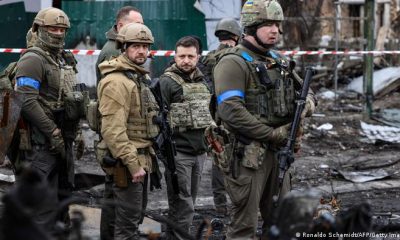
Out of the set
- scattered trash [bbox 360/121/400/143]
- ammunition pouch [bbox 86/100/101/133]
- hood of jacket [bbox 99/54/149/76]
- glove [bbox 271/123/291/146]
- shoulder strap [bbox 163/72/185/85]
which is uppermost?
hood of jacket [bbox 99/54/149/76]

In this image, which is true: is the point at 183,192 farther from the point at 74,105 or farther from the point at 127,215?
the point at 74,105

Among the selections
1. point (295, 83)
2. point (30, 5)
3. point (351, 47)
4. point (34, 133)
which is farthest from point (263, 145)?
point (351, 47)

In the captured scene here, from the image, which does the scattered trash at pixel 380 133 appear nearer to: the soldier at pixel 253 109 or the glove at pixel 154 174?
the glove at pixel 154 174

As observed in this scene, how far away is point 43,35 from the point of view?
6.53 metres

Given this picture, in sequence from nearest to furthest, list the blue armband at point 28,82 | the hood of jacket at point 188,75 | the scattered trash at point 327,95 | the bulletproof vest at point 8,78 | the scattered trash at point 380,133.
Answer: the blue armband at point 28,82, the bulletproof vest at point 8,78, the hood of jacket at point 188,75, the scattered trash at point 380,133, the scattered trash at point 327,95

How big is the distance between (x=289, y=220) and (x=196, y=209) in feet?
18.2

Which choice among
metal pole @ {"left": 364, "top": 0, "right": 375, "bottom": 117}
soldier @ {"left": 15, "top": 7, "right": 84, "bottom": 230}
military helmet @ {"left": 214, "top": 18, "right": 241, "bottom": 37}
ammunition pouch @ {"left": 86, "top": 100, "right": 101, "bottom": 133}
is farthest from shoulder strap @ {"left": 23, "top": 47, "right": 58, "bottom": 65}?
metal pole @ {"left": 364, "top": 0, "right": 375, "bottom": 117}

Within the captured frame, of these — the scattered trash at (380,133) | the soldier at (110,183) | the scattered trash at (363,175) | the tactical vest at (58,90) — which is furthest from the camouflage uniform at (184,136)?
the scattered trash at (380,133)

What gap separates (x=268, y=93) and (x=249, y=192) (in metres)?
0.71

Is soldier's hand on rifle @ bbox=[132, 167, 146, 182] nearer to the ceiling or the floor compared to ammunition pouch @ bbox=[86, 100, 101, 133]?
nearer to the floor

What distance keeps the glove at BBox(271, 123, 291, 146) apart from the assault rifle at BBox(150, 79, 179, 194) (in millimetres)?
1045

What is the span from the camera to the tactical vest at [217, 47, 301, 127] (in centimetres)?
538

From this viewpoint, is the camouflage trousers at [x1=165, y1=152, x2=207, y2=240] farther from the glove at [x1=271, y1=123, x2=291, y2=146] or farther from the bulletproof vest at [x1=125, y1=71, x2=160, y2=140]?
the glove at [x1=271, y1=123, x2=291, y2=146]

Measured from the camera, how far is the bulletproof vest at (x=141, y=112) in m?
5.86
